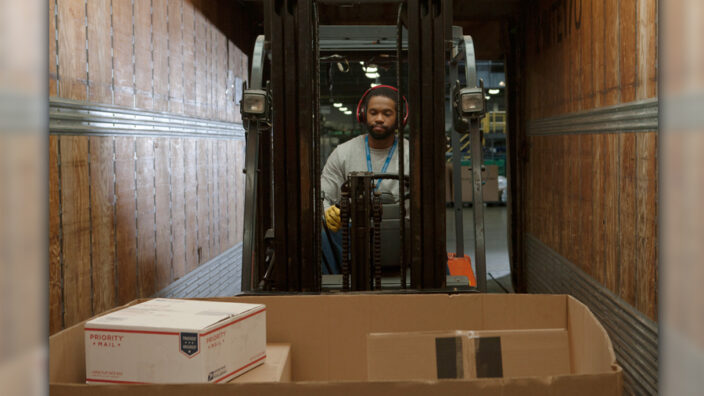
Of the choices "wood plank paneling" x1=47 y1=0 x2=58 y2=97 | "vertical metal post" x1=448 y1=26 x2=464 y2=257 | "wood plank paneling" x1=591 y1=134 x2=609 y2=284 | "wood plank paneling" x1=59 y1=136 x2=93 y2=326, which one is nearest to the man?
"vertical metal post" x1=448 y1=26 x2=464 y2=257

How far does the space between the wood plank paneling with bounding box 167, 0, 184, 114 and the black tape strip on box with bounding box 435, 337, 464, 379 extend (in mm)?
3383

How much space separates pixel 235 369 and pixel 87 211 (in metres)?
1.76

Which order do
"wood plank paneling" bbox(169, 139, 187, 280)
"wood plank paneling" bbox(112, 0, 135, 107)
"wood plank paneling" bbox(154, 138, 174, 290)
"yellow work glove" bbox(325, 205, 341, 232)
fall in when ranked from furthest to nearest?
"wood plank paneling" bbox(169, 139, 187, 280), "wood plank paneling" bbox(154, 138, 174, 290), "yellow work glove" bbox(325, 205, 341, 232), "wood plank paneling" bbox(112, 0, 135, 107)

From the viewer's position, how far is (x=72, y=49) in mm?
2891

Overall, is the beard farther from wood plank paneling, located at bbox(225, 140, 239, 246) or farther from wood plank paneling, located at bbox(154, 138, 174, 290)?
wood plank paneling, located at bbox(225, 140, 239, 246)

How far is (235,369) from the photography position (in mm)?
1705

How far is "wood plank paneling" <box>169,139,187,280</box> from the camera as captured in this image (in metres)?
4.54

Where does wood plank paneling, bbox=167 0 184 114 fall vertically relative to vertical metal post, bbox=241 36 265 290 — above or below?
above

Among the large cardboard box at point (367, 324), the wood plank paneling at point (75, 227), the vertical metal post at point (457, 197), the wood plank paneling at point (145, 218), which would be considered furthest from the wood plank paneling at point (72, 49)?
the vertical metal post at point (457, 197)

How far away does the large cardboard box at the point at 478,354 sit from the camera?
1694mm

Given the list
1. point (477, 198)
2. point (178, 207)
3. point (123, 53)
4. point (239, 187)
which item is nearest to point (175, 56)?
point (123, 53)

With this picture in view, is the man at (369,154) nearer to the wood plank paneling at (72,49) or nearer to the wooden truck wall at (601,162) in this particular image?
the wooden truck wall at (601,162)

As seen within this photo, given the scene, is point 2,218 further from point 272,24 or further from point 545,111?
point 545,111

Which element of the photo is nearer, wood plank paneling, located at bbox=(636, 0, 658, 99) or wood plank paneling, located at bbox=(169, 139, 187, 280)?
wood plank paneling, located at bbox=(636, 0, 658, 99)
